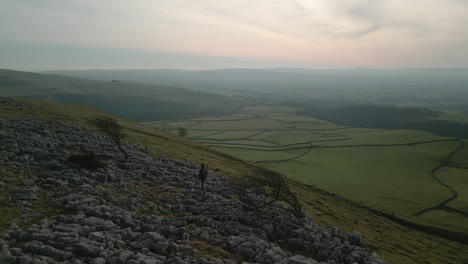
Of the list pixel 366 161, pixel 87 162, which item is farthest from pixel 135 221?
pixel 366 161

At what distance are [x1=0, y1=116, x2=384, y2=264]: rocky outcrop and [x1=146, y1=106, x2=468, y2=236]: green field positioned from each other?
51.3 metres

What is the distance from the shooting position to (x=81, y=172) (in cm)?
2750

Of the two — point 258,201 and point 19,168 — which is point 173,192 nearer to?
point 258,201

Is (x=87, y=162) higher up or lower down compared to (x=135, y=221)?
higher up

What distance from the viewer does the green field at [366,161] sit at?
77.2 meters

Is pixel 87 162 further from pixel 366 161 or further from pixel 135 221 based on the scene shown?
pixel 366 161

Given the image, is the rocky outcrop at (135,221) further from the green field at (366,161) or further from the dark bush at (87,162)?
the green field at (366,161)

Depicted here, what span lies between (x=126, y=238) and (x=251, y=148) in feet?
386

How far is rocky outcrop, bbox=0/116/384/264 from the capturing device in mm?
16078

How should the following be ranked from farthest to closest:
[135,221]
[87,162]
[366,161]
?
[366,161] < [87,162] < [135,221]

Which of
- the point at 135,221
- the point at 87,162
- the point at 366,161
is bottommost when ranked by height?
the point at 366,161

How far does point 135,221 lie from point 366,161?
120 meters

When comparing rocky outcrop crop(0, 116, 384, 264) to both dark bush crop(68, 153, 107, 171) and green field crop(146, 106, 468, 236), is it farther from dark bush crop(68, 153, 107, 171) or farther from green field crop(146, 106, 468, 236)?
green field crop(146, 106, 468, 236)

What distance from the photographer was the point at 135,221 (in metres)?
20.9
